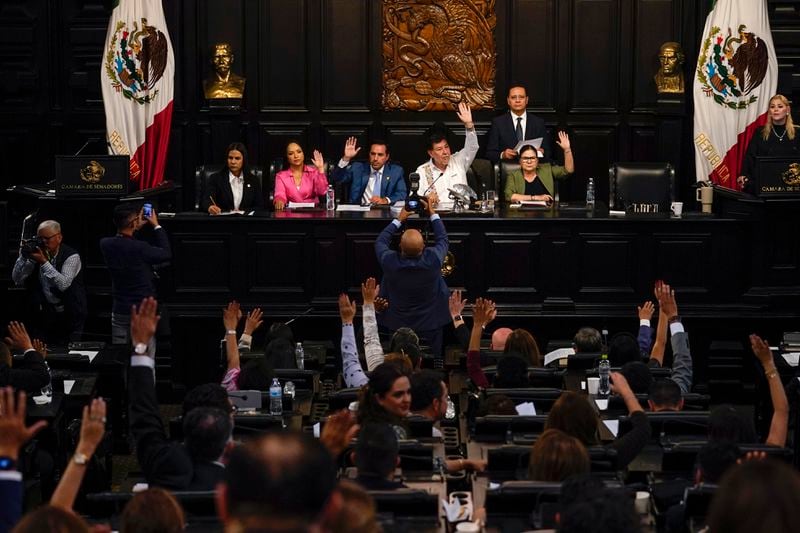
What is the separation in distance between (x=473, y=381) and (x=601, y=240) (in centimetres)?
379

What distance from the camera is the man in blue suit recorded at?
1376cm

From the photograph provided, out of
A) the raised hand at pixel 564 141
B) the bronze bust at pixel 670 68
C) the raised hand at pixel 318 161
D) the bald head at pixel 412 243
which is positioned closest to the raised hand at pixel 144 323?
the bald head at pixel 412 243

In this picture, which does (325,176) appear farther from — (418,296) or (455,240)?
(418,296)

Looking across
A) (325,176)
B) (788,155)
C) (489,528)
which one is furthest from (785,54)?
(489,528)

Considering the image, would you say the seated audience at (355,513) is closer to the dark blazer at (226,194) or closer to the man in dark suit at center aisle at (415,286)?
the man in dark suit at center aisle at (415,286)

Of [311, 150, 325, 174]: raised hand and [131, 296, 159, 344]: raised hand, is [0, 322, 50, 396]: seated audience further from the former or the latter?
[311, 150, 325, 174]: raised hand

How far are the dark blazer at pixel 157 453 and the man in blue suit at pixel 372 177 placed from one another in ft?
24.1

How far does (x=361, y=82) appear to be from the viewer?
50.8 ft

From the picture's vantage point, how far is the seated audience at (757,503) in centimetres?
371

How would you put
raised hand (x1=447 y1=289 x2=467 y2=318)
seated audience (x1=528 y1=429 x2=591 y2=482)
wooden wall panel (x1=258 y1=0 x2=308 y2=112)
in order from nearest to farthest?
seated audience (x1=528 y1=429 x2=591 y2=482) < raised hand (x1=447 y1=289 x2=467 y2=318) < wooden wall panel (x1=258 y1=0 x2=308 y2=112)

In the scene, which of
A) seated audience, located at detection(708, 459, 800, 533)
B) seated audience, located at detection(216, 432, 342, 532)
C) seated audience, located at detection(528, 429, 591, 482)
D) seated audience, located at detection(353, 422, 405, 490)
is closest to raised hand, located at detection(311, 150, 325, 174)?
seated audience, located at detection(353, 422, 405, 490)

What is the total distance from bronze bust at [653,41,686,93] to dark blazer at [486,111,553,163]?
1342 mm

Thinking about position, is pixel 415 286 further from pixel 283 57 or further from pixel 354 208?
pixel 283 57

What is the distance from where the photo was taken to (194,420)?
248 inches
